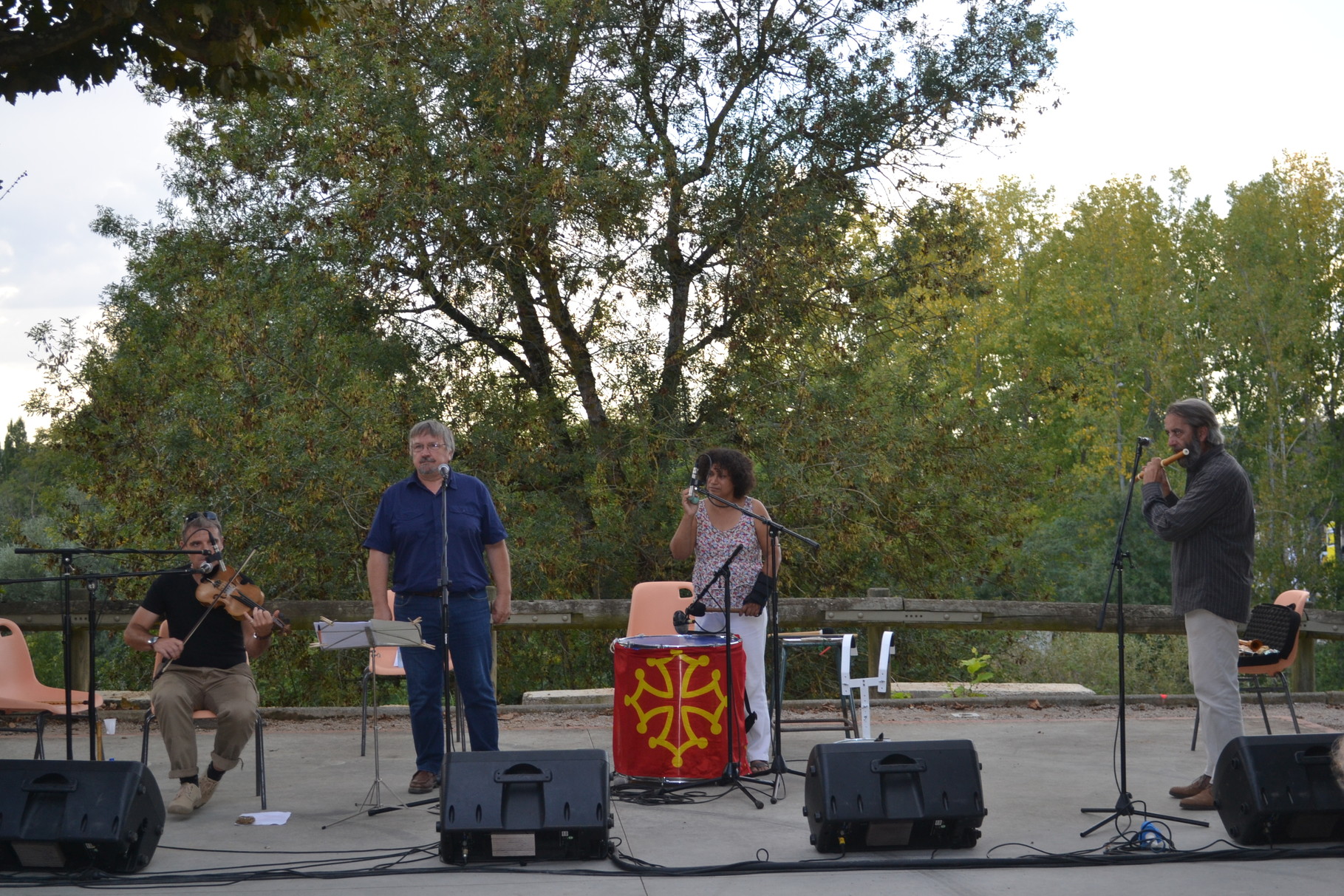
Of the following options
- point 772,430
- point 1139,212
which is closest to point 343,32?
point 772,430

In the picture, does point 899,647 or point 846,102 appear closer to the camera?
point 846,102

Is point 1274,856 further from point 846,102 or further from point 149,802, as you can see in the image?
point 846,102

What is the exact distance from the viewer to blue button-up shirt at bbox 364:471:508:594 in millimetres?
5438

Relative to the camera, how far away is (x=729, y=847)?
4.52 m

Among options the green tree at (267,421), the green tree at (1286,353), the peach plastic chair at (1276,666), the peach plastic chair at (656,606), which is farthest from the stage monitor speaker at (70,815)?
the green tree at (1286,353)

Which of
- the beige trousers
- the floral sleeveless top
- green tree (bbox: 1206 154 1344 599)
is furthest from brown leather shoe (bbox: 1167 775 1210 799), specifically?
green tree (bbox: 1206 154 1344 599)

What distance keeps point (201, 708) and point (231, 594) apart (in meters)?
0.56

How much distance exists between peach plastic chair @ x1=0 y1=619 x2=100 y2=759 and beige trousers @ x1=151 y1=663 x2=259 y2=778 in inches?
25.8

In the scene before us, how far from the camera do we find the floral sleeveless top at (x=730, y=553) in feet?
19.6

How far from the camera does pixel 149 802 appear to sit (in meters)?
4.29

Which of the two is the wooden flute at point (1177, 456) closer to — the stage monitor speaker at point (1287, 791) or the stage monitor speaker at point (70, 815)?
the stage monitor speaker at point (1287, 791)

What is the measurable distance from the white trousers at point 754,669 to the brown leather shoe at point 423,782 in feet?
4.78

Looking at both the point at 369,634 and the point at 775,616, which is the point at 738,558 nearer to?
the point at 775,616

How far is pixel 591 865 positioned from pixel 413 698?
1.54m
